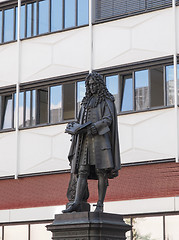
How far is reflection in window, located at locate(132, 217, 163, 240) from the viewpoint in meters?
26.4

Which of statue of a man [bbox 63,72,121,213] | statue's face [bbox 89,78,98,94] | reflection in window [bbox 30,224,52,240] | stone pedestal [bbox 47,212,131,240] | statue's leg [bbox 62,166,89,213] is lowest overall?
stone pedestal [bbox 47,212,131,240]

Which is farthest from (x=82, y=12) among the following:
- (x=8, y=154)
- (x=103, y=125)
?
(x=103, y=125)

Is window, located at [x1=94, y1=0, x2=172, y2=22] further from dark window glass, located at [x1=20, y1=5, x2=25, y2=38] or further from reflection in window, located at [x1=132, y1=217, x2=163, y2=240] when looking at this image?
reflection in window, located at [x1=132, y1=217, x2=163, y2=240]

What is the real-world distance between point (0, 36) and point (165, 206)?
10.6m

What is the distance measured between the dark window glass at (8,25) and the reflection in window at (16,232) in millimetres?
7593

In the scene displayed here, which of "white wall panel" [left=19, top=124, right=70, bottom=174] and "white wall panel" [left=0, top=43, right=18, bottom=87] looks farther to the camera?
"white wall panel" [left=0, top=43, right=18, bottom=87]

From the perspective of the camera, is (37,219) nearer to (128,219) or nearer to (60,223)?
(128,219)

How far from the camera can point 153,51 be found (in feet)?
88.4

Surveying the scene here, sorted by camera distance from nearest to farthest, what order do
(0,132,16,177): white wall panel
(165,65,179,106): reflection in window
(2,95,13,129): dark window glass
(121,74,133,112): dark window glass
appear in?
(165,65,179,106): reflection in window, (121,74,133,112): dark window glass, (0,132,16,177): white wall panel, (2,95,13,129): dark window glass

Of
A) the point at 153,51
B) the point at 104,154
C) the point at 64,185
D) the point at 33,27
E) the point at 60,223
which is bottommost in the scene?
the point at 60,223

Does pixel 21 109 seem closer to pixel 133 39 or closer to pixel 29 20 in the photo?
pixel 29 20

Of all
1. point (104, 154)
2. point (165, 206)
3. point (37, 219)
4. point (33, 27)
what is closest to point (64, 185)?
point (37, 219)

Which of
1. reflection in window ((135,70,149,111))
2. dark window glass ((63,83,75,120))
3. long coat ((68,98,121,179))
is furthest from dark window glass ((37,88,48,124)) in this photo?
long coat ((68,98,121,179))

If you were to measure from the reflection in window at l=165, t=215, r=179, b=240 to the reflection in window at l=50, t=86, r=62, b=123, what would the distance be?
6030 millimetres
